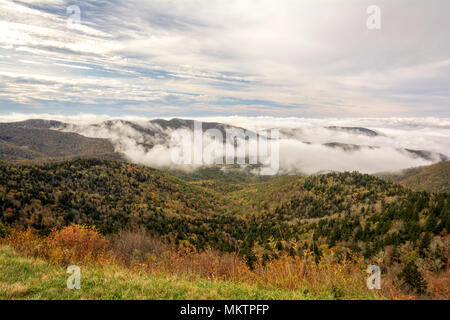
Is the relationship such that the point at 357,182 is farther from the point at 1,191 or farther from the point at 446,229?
the point at 1,191

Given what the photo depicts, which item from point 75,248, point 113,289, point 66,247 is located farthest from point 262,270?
point 66,247

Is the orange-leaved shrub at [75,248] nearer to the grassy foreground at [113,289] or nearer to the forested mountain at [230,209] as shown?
the grassy foreground at [113,289]

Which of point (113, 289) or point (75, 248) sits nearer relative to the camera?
point (113, 289)

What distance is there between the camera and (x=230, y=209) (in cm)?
13700

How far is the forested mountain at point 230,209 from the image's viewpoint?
37250 millimetres

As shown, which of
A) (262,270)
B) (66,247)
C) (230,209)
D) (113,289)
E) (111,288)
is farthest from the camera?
(230,209)

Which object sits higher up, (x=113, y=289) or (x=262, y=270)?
(x=113, y=289)

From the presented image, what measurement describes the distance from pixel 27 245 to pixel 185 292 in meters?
9.06

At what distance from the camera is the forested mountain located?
37250 millimetres

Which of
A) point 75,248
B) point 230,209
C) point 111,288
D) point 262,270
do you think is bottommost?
point 230,209

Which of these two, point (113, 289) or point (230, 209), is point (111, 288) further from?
point (230, 209)
